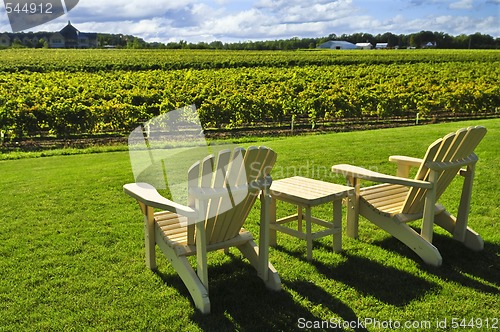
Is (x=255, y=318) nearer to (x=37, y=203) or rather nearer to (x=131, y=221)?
(x=131, y=221)

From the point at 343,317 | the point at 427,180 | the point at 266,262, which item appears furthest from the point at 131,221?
the point at 427,180

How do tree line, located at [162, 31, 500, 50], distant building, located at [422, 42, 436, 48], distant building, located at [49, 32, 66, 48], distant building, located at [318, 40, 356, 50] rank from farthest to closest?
distant building, located at [318, 40, 356, 50] → distant building, located at [422, 42, 436, 48] → tree line, located at [162, 31, 500, 50] → distant building, located at [49, 32, 66, 48]

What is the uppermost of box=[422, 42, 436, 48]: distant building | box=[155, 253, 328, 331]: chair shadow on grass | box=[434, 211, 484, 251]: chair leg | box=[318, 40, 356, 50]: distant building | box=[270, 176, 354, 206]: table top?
box=[318, 40, 356, 50]: distant building

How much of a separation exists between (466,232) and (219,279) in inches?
90.6

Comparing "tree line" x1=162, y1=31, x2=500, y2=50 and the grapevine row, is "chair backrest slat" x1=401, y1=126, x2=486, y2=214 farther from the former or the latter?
"tree line" x1=162, y1=31, x2=500, y2=50

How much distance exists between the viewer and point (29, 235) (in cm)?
457

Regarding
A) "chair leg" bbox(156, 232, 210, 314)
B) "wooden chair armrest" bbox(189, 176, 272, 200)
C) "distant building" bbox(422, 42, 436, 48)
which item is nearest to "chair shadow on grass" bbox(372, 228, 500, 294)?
"wooden chair armrest" bbox(189, 176, 272, 200)

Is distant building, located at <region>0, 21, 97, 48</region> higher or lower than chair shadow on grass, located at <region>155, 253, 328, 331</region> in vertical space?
higher

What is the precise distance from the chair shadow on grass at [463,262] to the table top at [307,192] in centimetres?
72

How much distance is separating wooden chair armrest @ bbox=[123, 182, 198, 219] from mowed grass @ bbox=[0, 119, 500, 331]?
67cm

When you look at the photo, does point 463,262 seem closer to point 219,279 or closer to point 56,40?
point 219,279

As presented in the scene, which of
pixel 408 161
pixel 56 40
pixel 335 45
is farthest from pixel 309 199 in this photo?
pixel 335 45

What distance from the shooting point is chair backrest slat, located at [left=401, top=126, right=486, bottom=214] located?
3762mm

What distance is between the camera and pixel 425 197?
3.99 meters
